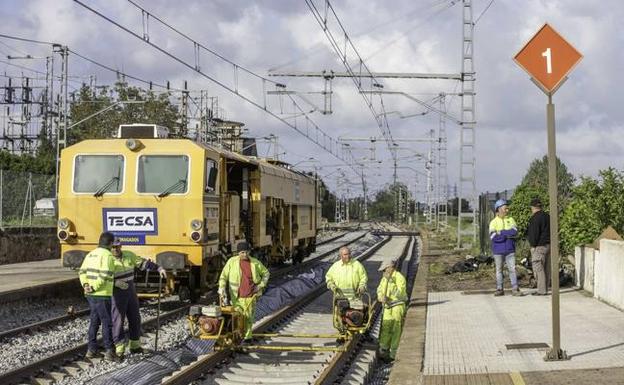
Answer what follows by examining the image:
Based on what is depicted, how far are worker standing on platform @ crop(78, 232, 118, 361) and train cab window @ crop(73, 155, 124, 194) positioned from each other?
490 centimetres

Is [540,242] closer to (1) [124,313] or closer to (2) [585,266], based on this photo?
(2) [585,266]

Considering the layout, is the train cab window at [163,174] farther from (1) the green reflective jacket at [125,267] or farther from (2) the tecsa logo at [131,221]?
(1) the green reflective jacket at [125,267]

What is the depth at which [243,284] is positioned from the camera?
11969 millimetres

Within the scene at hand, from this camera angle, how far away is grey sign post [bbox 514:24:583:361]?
354 inches

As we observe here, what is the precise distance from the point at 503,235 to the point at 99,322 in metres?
7.33

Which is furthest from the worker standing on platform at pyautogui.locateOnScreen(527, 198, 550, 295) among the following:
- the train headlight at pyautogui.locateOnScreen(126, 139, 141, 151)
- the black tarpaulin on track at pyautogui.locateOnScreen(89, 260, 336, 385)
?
the train headlight at pyautogui.locateOnScreen(126, 139, 141, 151)

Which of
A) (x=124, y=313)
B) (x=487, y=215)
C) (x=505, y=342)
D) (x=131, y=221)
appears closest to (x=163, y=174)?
(x=131, y=221)

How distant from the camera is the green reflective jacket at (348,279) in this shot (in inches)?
484

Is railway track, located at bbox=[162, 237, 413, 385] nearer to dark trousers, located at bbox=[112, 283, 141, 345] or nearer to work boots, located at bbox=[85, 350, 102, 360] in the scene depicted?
dark trousers, located at bbox=[112, 283, 141, 345]

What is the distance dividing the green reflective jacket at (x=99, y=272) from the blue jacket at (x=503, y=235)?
7.12 meters

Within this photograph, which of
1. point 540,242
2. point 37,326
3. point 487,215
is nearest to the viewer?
point 37,326

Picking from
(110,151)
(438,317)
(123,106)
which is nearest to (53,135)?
(123,106)

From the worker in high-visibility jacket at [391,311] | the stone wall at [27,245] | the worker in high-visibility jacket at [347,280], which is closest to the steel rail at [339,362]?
the worker in high-visibility jacket at [391,311]

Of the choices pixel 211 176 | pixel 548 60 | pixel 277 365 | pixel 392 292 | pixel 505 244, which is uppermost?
pixel 548 60
